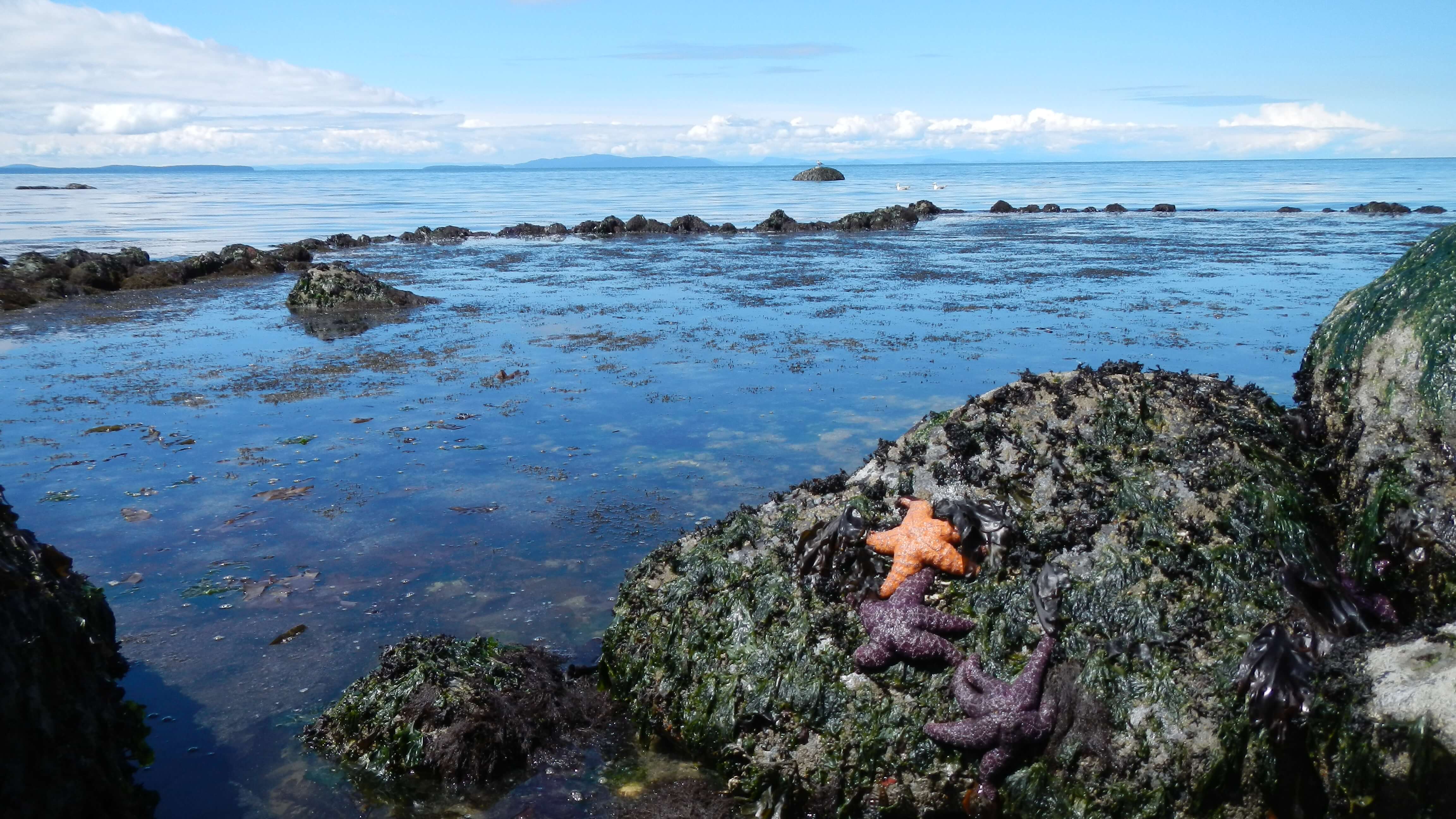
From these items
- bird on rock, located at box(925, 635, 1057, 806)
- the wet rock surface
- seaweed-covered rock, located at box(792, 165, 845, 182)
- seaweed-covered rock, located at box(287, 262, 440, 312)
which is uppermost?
seaweed-covered rock, located at box(792, 165, 845, 182)

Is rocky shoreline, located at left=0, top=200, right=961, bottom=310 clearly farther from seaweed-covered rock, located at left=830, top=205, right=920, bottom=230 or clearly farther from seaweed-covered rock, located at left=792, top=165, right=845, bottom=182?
seaweed-covered rock, located at left=792, top=165, right=845, bottom=182

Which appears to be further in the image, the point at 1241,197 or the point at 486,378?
the point at 1241,197

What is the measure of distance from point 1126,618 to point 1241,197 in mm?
69830

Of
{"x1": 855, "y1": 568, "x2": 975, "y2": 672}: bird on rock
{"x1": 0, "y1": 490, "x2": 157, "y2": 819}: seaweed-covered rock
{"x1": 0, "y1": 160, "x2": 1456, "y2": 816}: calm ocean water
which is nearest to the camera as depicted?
{"x1": 0, "y1": 490, "x2": 157, "y2": 819}: seaweed-covered rock

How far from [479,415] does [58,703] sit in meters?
7.74

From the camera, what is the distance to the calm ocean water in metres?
7.19

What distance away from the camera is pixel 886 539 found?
19.4ft

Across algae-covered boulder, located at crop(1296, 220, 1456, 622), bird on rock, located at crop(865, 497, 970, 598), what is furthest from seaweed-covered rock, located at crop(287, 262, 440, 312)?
algae-covered boulder, located at crop(1296, 220, 1456, 622)

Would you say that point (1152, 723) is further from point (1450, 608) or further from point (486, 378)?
point (486, 378)

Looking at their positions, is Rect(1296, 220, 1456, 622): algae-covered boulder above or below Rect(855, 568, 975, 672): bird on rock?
above

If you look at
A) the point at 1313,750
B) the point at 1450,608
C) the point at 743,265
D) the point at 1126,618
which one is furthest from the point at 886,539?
the point at 743,265

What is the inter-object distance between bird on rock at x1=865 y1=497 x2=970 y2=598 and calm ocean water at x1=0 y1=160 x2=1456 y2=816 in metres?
2.22

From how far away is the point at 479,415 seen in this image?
489 inches

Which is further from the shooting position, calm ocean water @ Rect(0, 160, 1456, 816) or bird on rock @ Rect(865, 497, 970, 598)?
calm ocean water @ Rect(0, 160, 1456, 816)
